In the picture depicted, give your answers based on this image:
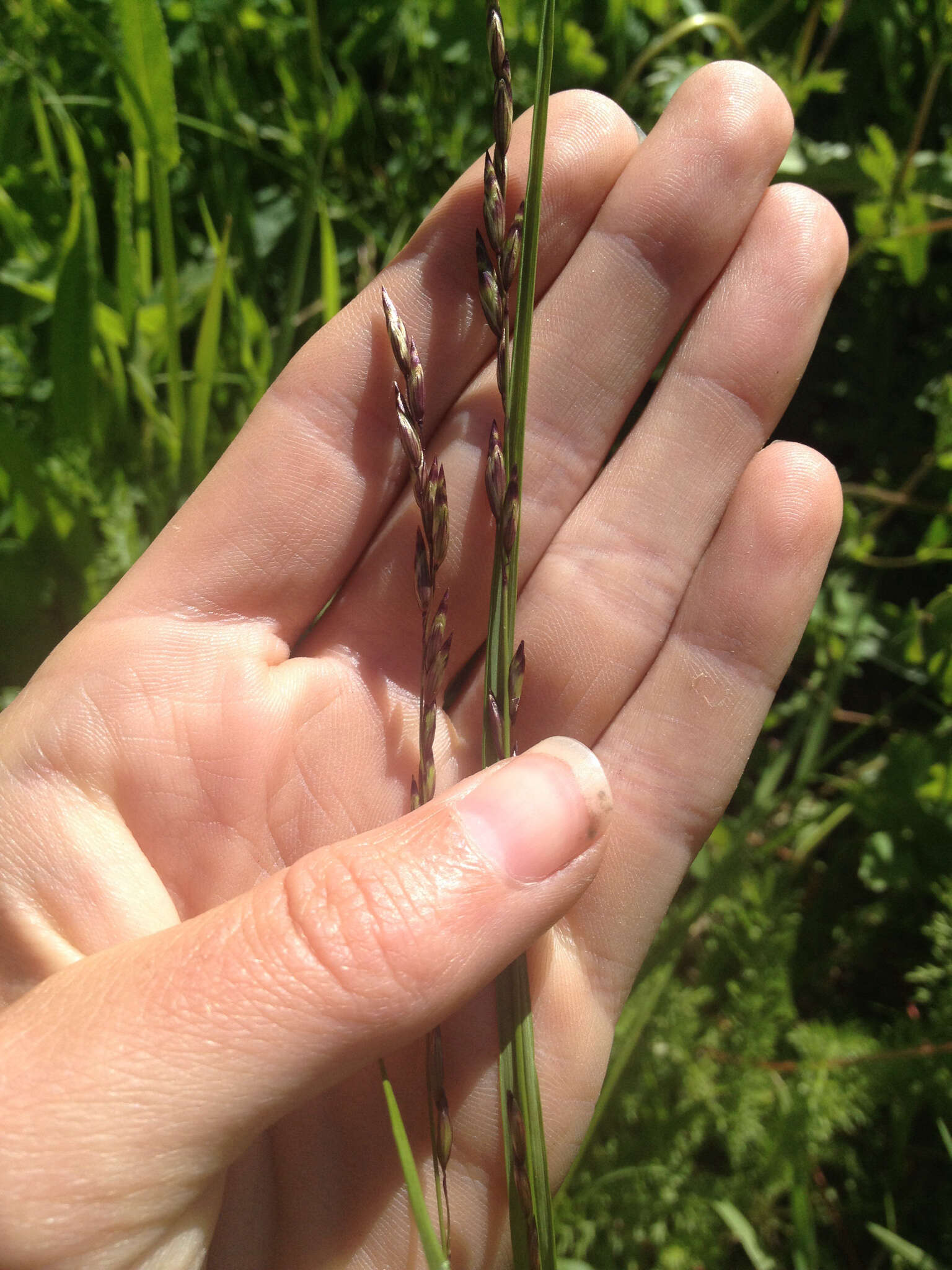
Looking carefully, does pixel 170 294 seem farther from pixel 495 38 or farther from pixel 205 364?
pixel 495 38

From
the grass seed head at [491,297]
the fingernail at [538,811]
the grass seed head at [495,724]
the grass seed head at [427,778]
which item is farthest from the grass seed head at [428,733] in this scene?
the grass seed head at [491,297]

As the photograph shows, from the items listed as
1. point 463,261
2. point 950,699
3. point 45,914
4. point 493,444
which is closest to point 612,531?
point 493,444

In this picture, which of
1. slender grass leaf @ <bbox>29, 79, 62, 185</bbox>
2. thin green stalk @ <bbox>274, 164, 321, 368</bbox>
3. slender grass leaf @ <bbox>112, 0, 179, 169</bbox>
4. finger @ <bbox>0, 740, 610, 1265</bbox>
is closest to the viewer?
finger @ <bbox>0, 740, 610, 1265</bbox>

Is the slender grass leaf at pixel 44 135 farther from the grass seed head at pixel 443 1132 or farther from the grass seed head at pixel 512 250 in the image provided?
the grass seed head at pixel 443 1132

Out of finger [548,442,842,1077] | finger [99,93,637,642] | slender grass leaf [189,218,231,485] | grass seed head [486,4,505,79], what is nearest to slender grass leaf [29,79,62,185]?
slender grass leaf [189,218,231,485]

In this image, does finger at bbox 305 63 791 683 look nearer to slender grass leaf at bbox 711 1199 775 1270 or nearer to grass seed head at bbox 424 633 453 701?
grass seed head at bbox 424 633 453 701

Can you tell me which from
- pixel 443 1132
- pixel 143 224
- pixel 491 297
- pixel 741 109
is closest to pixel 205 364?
pixel 143 224
